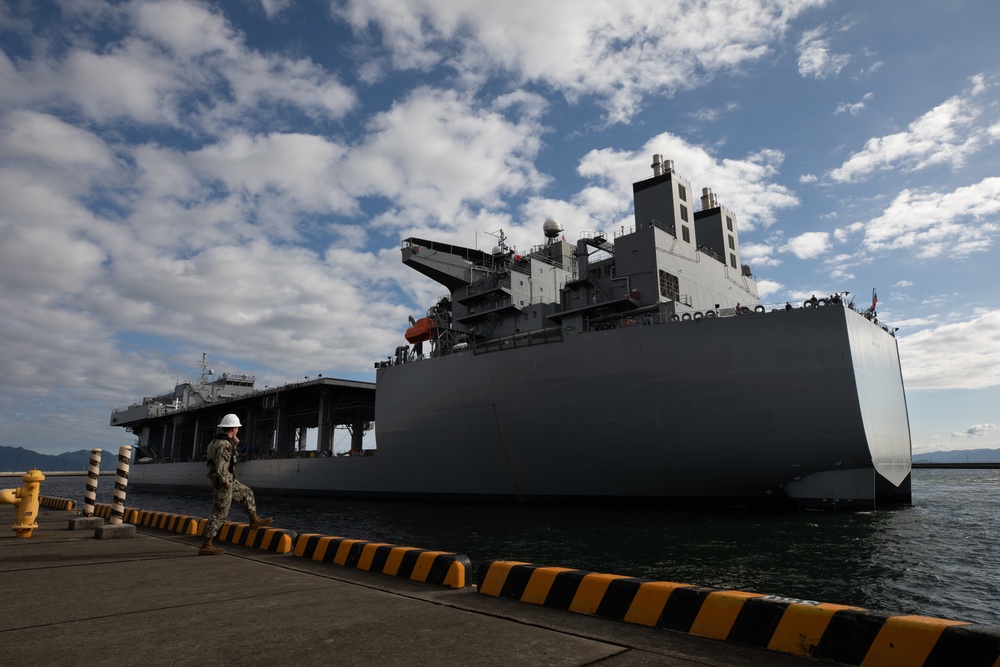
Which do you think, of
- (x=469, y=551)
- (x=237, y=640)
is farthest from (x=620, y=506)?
(x=237, y=640)

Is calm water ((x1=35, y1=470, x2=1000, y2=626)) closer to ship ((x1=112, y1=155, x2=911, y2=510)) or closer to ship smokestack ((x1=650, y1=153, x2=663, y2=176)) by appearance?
ship ((x1=112, y1=155, x2=911, y2=510))

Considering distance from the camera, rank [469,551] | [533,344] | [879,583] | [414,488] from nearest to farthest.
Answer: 1. [879,583]
2. [469,551]
3. [533,344]
4. [414,488]

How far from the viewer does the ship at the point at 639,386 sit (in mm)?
17797

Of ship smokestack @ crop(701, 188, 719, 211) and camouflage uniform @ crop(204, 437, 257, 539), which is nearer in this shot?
camouflage uniform @ crop(204, 437, 257, 539)

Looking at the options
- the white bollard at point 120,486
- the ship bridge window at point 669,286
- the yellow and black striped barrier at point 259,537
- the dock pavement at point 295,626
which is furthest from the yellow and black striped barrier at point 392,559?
the ship bridge window at point 669,286

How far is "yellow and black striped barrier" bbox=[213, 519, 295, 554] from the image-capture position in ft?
24.7

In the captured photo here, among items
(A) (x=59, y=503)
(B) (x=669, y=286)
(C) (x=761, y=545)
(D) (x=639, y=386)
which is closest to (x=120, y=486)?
(A) (x=59, y=503)

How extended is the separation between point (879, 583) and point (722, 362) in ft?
32.9

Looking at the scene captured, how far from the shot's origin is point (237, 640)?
3.52m

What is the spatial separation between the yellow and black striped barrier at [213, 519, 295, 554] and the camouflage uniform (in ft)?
1.44

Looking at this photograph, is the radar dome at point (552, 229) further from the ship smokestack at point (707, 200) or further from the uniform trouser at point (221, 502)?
the uniform trouser at point (221, 502)

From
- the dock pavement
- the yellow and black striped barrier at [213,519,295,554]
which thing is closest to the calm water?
the yellow and black striped barrier at [213,519,295,554]

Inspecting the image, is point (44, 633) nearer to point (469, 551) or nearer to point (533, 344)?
point (469, 551)

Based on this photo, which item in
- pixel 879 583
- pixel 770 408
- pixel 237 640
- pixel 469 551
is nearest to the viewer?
A: pixel 237 640
